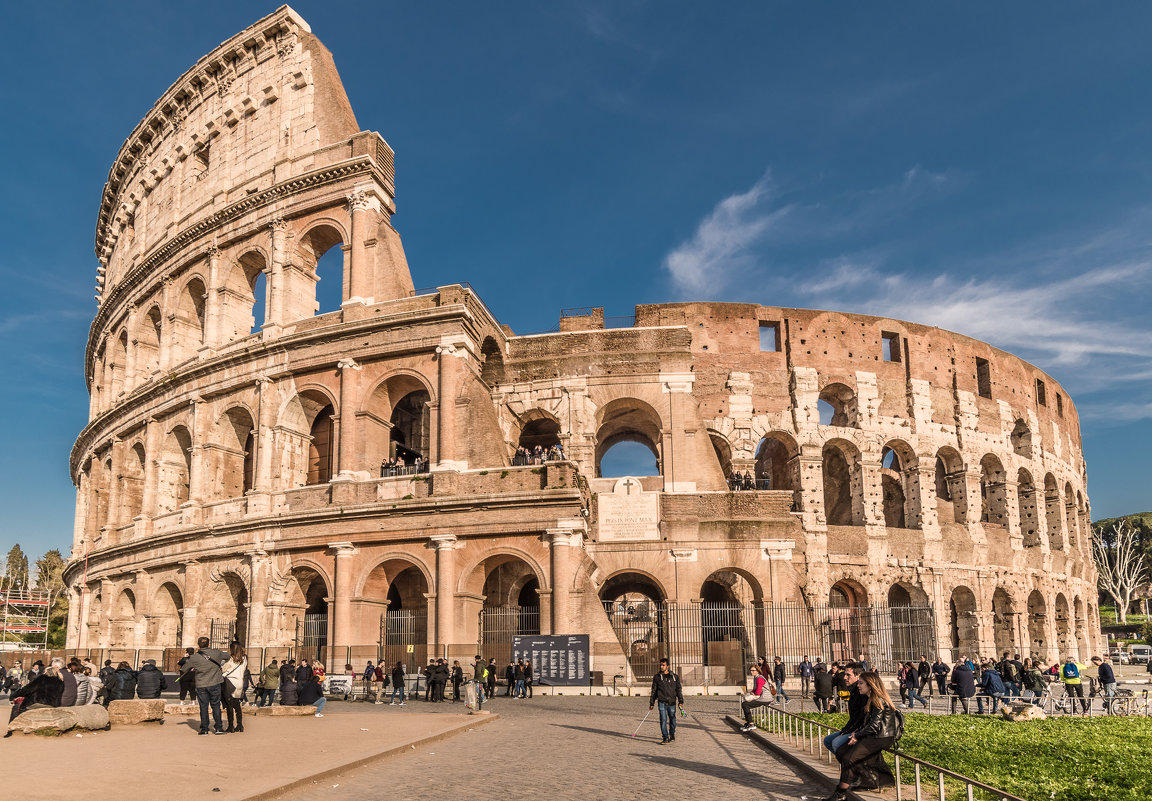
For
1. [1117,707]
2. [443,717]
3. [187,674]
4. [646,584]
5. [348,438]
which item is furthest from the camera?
[646,584]

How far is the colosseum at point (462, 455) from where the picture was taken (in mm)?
23922

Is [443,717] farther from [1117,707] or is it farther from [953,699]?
[1117,707]

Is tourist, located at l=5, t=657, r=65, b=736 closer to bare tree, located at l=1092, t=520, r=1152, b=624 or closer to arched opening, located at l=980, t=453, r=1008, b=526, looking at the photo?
arched opening, located at l=980, t=453, r=1008, b=526

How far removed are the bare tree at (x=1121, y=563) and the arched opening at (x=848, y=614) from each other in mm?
24798

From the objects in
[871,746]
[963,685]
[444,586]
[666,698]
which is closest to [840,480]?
[444,586]

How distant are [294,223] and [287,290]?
218cm

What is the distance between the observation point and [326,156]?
27.7 m

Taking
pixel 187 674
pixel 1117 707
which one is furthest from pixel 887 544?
pixel 187 674

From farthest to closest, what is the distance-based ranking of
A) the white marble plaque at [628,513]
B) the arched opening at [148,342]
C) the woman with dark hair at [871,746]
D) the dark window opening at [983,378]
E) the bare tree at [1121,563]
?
the bare tree at [1121,563], the dark window opening at [983,378], the arched opening at [148,342], the white marble plaque at [628,513], the woman with dark hair at [871,746]

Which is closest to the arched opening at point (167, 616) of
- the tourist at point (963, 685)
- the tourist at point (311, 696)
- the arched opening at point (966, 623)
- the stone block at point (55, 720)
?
the tourist at point (311, 696)

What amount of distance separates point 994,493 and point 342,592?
83.5ft

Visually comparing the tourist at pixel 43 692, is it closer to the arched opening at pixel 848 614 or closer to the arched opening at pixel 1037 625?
the arched opening at pixel 848 614

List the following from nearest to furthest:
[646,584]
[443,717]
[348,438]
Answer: [443,717]
[348,438]
[646,584]

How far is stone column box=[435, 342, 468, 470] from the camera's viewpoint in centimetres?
2398
